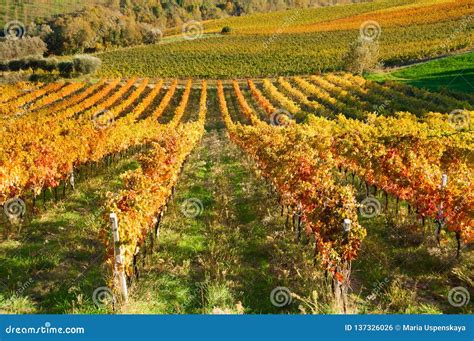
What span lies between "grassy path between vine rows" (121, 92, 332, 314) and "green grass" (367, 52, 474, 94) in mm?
36019

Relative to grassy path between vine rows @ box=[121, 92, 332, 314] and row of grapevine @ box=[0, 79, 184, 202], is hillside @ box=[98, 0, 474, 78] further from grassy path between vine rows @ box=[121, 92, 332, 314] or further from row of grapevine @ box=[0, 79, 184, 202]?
grassy path between vine rows @ box=[121, 92, 332, 314]

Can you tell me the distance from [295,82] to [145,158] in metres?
55.8

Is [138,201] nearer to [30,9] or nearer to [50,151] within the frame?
[50,151]

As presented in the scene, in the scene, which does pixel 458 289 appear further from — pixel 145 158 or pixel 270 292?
pixel 145 158

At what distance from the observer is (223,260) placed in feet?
39.5

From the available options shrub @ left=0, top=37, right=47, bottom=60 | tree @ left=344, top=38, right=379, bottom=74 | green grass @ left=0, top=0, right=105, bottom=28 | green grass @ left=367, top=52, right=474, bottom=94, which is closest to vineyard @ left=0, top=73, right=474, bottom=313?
green grass @ left=367, top=52, right=474, bottom=94

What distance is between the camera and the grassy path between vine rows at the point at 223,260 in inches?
395

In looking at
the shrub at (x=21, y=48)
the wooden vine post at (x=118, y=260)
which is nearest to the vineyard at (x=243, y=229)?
the wooden vine post at (x=118, y=260)

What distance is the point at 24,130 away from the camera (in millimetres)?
25969

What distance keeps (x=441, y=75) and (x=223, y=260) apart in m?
49.8

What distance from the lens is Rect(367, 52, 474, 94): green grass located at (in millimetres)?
47156

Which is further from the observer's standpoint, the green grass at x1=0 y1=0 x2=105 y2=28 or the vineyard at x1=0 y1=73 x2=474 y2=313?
the green grass at x1=0 y1=0 x2=105 y2=28

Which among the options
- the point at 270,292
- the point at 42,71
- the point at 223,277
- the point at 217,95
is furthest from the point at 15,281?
the point at 42,71

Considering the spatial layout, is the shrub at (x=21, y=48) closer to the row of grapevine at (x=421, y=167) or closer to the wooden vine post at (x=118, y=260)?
the row of grapevine at (x=421, y=167)
